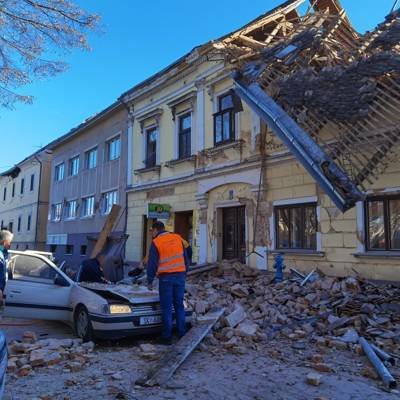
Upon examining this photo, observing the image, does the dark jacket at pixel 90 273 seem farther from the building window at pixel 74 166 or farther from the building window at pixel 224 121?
the building window at pixel 74 166

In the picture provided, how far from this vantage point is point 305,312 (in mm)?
7551

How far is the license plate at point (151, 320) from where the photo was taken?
6219 mm

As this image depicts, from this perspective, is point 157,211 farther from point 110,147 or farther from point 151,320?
point 151,320

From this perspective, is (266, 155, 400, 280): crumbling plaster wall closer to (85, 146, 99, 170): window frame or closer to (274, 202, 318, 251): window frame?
(274, 202, 318, 251): window frame

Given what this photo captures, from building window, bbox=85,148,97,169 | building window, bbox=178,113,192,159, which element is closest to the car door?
building window, bbox=178,113,192,159

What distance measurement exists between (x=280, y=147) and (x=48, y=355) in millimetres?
7830

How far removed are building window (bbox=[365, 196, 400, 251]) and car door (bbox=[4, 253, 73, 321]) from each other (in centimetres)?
630

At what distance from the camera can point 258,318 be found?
7.38 m

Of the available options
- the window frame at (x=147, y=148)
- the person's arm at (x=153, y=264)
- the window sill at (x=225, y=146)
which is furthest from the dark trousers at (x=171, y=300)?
the window frame at (x=147, y=148)

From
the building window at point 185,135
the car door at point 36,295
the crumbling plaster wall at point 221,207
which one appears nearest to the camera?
the car door at point 36,295

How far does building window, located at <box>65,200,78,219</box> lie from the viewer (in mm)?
22958

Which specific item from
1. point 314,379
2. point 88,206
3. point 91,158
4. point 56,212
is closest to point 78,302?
point 314,379

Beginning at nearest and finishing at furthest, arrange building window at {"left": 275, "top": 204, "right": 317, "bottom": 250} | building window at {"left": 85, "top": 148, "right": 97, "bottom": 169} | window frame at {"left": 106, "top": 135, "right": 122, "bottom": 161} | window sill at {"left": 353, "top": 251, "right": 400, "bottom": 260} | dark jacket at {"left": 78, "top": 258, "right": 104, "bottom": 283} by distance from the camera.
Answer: window sill at {"left": 353, "top": 251, "right": 400, "bottom": 260} → dark jacket at {"left": 78, "top": 258, "right": 104, "bottom": 283} → building window at {"left": 275, "top": 204, "right": 317, "bottom": 250} → window frame at {"left": 106, "top": 135, "right": 122, "bottom": 161} → building window at {"left": 85, "top": 148, "right": 97, "bottom": 169}

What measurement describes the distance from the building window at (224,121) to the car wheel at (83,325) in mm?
7503
